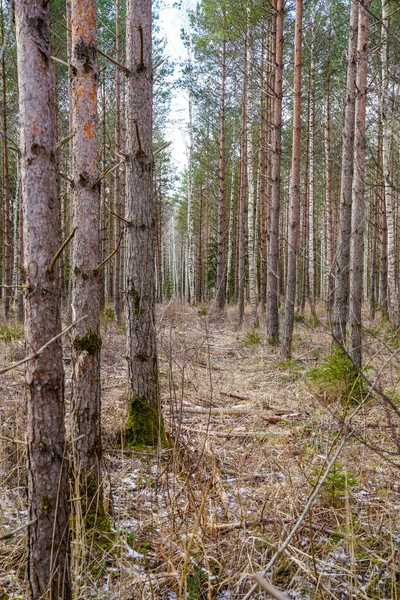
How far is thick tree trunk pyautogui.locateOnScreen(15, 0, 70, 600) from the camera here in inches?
61.9

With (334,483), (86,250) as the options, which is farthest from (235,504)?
(86,250)

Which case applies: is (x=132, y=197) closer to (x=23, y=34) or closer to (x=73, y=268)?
(x=73, y=268)

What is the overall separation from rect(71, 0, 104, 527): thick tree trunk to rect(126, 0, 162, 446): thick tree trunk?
1209 millimetres

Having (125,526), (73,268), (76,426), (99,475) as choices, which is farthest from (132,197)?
(125,526)

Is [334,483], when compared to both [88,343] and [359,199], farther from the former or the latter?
[359,199]

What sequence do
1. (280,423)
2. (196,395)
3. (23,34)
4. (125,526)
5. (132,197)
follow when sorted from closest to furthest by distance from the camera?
(23,34)
(125,526)
(132,197)
(280,423)
(196,395)

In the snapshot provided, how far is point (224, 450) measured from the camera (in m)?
3.54

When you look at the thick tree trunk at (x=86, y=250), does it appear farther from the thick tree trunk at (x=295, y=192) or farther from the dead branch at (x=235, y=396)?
the thick tree trunk at (x=295, y=192)

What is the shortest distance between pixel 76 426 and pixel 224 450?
4.75 feet

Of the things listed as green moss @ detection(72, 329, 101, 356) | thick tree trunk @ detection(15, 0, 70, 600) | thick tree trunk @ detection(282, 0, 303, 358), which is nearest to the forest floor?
thick tree trunk @ detection(15, 0, 70, 600)

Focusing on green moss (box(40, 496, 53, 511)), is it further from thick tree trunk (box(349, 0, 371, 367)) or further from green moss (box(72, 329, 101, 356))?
thick tree trunk (box(349, 0, 371, 367))

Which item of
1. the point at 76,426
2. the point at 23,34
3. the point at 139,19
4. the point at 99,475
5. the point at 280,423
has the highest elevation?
the point at 139,19

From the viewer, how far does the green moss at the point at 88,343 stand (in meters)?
2.52

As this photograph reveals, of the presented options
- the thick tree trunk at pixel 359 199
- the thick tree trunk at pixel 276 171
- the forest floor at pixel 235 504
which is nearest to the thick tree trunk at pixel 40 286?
the forest floor at pixel 235 504
